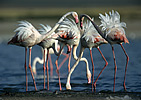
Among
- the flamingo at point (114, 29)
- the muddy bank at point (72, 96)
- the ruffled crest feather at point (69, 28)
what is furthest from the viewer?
the ruffled crest feather at point (69, 28)

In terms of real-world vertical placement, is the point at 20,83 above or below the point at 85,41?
below

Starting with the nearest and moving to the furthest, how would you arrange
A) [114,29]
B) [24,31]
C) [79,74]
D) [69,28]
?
[114,29] < [24,31] < [69,28] < [79,74]

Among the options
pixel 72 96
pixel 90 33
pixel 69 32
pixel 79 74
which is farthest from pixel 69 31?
pixel 79 74

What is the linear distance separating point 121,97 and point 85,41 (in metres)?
1.88

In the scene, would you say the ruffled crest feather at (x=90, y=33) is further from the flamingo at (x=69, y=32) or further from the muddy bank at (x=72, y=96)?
the muddy bank at (x=72, y=96)

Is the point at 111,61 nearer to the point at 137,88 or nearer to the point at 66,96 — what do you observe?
the point at 137,88

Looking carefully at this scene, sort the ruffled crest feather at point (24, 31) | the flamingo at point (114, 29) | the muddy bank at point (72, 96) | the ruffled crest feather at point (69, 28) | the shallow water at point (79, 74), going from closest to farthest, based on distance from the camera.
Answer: the muddy bank at point (72, 96)
the flamingo at point (114, 29)
the ruffled crest feather at point (24, 31)
the ruffled crest feather at point (69, 28)
the shallow water at point (79, 74)

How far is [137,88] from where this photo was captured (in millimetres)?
7656

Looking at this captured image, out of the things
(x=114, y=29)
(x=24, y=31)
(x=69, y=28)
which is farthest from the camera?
(x=69, y=28)

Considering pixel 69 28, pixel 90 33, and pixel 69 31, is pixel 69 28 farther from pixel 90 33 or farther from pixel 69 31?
pixel 90 33

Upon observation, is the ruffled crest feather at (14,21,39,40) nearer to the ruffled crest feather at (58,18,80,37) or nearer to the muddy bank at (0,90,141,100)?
the ruffled crest feather at (58,18,80,37)

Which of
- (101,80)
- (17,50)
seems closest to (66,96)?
(101,80)

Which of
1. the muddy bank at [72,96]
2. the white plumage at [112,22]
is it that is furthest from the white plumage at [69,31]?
the muddy bank at [72,96]

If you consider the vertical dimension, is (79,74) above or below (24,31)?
below
